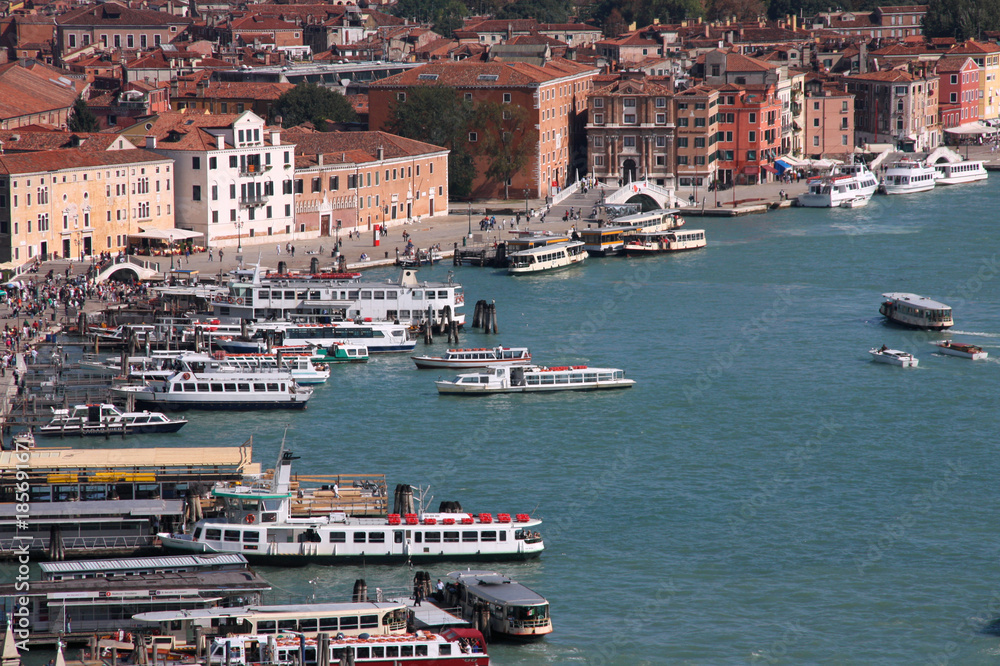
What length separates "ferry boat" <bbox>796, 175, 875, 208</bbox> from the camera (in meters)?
65.9

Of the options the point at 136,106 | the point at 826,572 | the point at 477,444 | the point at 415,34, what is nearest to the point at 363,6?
the point at 415,34

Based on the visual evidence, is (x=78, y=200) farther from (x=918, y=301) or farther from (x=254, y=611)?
(x=254, y=611)

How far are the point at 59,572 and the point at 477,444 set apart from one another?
10.5m

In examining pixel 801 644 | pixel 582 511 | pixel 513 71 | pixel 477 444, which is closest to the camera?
pixel 801 644

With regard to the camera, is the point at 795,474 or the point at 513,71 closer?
the point at 795,474

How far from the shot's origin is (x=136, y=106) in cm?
6619

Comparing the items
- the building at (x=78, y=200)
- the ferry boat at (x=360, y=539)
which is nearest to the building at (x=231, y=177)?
the building at (x=78, y=200)

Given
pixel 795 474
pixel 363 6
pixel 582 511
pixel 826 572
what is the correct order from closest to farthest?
pixel 826 572 → pixel 582 511 → pixel 795 474 → pixel 363 6

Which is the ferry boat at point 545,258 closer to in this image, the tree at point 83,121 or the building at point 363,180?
the building at point 363,180

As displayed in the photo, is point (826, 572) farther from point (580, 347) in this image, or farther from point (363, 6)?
point (363, 6)

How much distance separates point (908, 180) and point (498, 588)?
51801 mm

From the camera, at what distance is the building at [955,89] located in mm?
84188

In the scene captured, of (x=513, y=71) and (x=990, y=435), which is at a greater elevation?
(x=513, y=71)

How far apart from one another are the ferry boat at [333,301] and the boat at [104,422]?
9667mm
